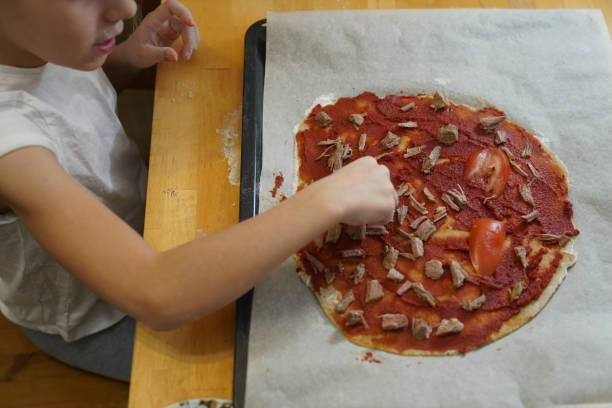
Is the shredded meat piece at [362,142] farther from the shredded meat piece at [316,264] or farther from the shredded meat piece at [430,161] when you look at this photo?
the shredded meat piece at [316,264]

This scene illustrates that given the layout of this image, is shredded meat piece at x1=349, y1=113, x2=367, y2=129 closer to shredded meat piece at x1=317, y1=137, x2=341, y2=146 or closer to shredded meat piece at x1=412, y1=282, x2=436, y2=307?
shredded meat piece at x1=317, y1=137, x2=341, y2=146

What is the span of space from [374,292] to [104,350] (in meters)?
0.60

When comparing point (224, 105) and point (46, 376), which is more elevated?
point (224, 105)

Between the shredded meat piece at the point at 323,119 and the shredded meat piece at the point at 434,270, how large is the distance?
1.24 feet

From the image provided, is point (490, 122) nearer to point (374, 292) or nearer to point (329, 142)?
point (329, 142)

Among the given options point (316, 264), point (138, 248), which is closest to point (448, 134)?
point (316, 264)

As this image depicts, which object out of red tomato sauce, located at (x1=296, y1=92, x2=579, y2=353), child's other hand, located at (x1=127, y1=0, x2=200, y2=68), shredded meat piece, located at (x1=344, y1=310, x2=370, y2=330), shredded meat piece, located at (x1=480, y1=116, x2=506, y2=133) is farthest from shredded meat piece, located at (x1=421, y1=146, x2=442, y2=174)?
child's other hand, located at (x1=127, y1=0, x2=200, y2=68)

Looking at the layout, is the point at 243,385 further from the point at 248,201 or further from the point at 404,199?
the point at 404,199

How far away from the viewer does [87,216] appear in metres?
0.72

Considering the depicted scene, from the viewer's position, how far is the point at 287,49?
113 cm

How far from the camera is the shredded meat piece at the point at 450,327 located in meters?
0.84

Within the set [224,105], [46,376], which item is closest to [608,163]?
[224,105]

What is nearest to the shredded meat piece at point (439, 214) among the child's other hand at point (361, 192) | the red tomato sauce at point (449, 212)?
the red tomato sauce at point (449, 212)

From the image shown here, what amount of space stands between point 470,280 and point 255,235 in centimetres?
42
